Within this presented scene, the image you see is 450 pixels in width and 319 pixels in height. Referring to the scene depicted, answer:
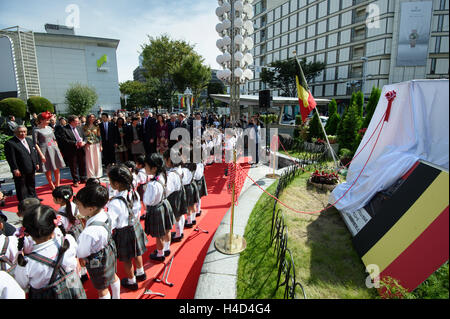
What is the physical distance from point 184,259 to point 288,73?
129 feet

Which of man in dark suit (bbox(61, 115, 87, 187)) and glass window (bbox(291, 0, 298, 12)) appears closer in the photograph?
man in dark suit (bbox(61, 115, 87, 187))

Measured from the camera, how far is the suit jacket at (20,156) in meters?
5.07

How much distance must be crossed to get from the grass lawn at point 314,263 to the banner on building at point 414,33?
37079mm

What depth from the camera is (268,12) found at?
1953 inches

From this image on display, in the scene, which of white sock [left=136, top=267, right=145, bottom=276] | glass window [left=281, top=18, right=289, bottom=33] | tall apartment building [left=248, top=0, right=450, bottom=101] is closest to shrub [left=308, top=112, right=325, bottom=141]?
white sock [left=136, top=267, right=145, bottom=276]

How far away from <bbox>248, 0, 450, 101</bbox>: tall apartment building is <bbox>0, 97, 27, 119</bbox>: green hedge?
32.3m

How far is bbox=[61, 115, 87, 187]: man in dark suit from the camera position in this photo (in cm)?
666

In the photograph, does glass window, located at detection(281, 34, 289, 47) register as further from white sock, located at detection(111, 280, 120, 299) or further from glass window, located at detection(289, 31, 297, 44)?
white sock, located at detection(111, 280, 120, 299)

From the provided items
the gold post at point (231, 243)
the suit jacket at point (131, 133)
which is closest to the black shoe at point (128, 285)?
the gold post at point (231, 243)

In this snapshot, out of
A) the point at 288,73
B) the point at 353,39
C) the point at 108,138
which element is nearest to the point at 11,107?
the point at 108,138

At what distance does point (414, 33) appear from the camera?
1216 inches

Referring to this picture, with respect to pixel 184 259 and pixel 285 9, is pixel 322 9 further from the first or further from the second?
pixel 184 259

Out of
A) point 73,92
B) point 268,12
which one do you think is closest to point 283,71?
point 268,12
